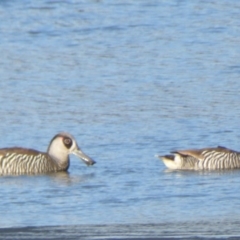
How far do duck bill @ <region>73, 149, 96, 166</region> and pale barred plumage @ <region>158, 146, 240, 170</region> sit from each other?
0.93 meters

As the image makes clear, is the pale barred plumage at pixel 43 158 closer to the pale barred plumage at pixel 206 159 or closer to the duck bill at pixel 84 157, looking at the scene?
the duck bill at pixel 84 157

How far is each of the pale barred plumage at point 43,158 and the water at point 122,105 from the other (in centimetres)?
28

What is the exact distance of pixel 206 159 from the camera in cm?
1675

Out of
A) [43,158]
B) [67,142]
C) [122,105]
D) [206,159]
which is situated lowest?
[206,159]

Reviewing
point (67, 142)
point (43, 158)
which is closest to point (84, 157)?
point (43, 158)

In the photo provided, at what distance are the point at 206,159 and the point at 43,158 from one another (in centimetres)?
209

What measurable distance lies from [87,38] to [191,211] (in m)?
16.9

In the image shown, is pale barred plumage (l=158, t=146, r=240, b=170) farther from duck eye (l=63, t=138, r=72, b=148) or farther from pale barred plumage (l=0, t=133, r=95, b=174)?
duck eye (l=63, t=138, r=72, b=148)

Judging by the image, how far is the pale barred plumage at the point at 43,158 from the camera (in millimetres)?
16812

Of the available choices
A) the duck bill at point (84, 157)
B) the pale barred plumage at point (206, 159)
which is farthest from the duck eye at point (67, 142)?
the pale barred plumage at point (206, 159)

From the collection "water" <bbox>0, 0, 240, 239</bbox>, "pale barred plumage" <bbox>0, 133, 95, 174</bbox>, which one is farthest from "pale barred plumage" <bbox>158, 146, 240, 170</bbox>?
"pale barred plumage" <bbox>0, 133, 95, 174</bbox>

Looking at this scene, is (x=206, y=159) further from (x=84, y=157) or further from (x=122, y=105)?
(x=122, y=105)

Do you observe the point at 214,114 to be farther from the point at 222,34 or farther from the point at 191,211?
the point at 222,34

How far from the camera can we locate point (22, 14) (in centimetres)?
3344
